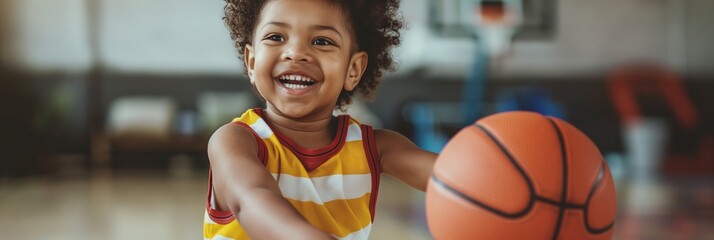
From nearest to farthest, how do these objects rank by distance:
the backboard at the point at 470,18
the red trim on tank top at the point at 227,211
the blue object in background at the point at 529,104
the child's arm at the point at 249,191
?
the child's arm at the point at 249,191 < the red trim on tank top at the point at 227,211 < the blue object in background at the point at 529,104 < the backboard at the point at 470,18

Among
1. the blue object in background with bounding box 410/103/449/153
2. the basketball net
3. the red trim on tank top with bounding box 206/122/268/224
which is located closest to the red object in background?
the basketball net

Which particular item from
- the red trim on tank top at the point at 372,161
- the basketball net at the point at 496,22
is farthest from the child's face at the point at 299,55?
→ the basketball net at the point at 496,22

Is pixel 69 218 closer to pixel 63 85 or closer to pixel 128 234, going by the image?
pixel 128 234

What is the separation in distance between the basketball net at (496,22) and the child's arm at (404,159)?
5.09 meters

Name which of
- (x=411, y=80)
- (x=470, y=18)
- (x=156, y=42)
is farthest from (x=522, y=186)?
(x=156, y=42)

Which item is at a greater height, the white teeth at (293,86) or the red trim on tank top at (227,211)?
the white teeth at (293,86)

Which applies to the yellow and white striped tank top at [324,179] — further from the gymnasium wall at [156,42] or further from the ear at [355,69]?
the gymnasium wall at [156,42]

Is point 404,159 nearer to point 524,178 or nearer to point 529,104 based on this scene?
point 524,178

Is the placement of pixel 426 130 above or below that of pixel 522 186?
below

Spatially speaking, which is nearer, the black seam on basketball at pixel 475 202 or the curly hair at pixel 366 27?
the black seam on basketball at pixel 475 202

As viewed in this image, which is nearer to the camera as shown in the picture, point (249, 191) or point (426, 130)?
point (249, 191)

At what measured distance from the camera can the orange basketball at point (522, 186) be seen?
105 centimetres

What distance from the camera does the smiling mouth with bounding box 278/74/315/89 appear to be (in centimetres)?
122

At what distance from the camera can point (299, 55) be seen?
119cm
